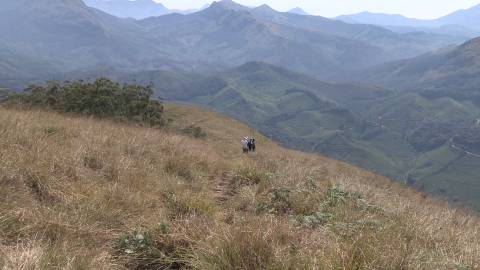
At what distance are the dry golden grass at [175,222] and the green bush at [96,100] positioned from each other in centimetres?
1928

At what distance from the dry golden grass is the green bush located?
19284 millimetres

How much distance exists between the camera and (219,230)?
15.8ft

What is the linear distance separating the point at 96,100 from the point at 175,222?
26.5 meters

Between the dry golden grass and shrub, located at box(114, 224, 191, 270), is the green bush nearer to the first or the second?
the dry golden grass

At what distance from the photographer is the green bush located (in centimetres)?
2880

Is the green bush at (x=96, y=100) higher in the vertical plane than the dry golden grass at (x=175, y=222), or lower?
lower

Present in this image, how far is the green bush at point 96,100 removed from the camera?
28803mm

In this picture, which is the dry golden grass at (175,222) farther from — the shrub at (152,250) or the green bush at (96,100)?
the green bush at (96,100)

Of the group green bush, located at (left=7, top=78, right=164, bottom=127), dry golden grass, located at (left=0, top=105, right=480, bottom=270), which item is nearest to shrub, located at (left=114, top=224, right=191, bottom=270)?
dry golden grass, located at (left=0, top=105, right=480, bottom=270)

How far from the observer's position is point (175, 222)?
5.47 metres

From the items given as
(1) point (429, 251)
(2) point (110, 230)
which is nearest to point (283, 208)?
(1) point (429, 251)

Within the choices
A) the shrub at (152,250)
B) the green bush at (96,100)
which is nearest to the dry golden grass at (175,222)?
the shrub at (152,250)

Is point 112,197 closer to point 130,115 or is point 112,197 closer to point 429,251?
point 429,251

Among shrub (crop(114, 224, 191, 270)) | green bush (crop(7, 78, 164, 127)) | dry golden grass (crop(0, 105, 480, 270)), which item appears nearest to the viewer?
dry golden grass (crop(0, 105, 480, 270))
